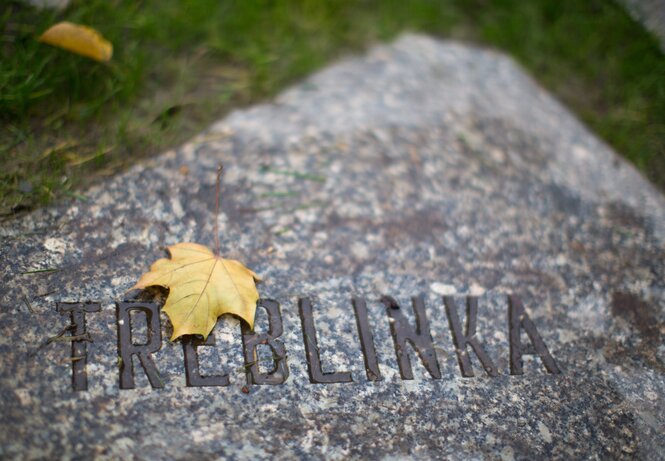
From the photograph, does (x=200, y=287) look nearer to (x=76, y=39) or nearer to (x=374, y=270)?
(x=374, y=270)

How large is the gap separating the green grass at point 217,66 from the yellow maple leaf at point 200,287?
411 mm

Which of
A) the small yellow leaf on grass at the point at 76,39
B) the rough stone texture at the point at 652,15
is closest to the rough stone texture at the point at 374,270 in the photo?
the small yellow leaf on grass at the point at 76,39

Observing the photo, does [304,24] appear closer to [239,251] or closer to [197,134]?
[197,134]

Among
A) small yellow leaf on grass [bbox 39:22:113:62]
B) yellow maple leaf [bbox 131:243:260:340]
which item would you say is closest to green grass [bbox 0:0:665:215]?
small yellow leaf on grass [bbox 39:22:113:62]

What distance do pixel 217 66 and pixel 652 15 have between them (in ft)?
6.23

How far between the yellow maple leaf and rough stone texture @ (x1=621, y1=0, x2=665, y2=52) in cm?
216

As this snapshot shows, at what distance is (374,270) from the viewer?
1.85 m

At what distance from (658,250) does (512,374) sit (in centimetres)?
79

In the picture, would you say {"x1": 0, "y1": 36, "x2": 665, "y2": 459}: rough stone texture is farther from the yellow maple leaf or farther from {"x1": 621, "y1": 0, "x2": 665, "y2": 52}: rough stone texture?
{"x1": 621, "y1": 0, "x2": 665, "y2": 52}: rough stone texture

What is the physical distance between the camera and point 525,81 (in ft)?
8.88

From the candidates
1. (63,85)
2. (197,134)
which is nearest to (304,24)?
(197,134)

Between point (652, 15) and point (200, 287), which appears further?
point (652, 15)

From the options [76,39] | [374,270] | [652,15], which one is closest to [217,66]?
[76,39]

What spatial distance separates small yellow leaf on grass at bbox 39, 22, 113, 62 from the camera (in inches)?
79.6
